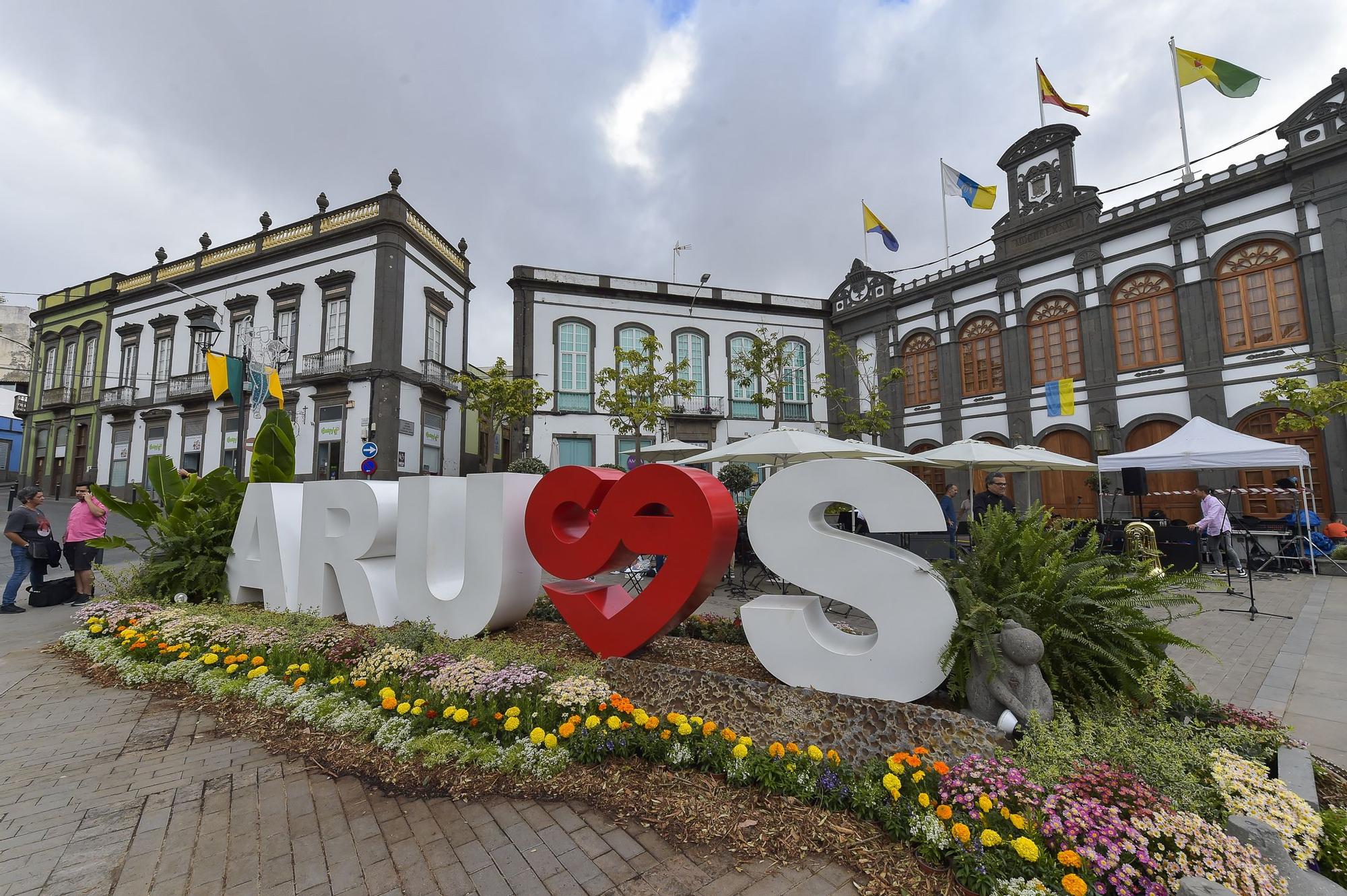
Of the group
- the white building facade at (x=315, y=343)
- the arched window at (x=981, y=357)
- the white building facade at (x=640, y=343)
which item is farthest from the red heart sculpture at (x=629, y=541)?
the arched window at (x=981, y=357)

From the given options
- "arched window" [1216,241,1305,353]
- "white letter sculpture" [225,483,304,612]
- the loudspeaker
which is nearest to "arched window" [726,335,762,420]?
"arched window" [1216,241,1305,353]

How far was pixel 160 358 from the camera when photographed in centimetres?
2364

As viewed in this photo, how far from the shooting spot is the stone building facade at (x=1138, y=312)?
13.1 m

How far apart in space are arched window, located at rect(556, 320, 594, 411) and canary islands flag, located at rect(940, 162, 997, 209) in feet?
48.4

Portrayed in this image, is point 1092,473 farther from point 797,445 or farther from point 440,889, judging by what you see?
point 440,889

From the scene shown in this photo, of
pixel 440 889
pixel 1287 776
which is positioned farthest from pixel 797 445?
pixel 440 889

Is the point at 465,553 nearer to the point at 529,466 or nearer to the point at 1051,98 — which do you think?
the point at 529,466

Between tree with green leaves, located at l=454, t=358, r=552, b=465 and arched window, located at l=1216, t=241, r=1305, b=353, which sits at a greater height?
arched window, located at l=1216, t=241, r=1305, b=353

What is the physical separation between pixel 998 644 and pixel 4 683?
7.59 m

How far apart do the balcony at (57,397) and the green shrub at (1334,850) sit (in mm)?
38717

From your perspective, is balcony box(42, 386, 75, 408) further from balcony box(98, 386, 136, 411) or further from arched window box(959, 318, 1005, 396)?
arched window box(959, 318, 1005, 396)

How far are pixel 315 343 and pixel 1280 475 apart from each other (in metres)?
29.6

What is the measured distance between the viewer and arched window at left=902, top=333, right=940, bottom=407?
20.6 metres

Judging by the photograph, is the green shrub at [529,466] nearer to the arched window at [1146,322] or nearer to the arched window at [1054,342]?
the arched window at [1054,342]
